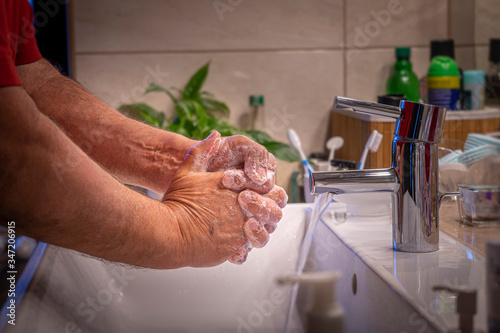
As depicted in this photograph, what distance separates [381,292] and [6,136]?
400 millimetres

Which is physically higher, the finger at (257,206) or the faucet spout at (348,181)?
the faucet spout at (348,181)

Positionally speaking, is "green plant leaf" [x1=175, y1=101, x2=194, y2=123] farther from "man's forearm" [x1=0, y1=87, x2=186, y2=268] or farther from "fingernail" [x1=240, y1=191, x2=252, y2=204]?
"man's forearm" [x1=0, y1=87, x2=186, y2=268]

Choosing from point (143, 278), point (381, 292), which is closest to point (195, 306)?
point (143, 278)

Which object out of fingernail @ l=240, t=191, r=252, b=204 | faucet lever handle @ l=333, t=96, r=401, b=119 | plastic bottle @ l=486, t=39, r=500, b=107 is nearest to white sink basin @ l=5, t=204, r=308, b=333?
fingernail @ l=240, t=191, r=252, b=204

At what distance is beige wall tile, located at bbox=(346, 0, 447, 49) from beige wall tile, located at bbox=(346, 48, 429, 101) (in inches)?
1.0

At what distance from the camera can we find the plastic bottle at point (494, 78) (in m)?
1.25

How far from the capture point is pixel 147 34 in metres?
1.48

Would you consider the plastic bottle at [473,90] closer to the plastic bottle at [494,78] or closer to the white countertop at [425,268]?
the plastic bottle at [494,78]

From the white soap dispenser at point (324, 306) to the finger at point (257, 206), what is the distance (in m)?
0.36

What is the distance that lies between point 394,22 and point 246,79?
43 cm

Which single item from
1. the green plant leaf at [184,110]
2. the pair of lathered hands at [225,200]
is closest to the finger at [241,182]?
the pair of lathered hands at [225,200]

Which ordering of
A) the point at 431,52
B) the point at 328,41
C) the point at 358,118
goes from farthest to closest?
the point at 328,41 → the point at 431,52 → the point at 358,118

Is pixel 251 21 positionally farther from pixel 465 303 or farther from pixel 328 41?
pixel 465 303

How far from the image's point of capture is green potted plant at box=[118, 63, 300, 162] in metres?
1.30
